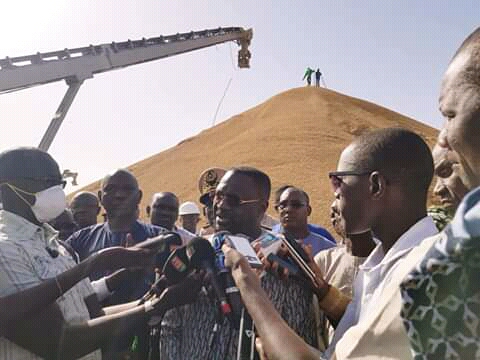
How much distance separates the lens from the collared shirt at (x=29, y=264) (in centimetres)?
245

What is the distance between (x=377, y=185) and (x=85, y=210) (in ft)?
16.6

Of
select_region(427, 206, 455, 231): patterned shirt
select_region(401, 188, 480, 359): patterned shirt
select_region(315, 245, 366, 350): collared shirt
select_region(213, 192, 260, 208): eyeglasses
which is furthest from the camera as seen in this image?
select_region(315, 245, 366, 350): collared shirt

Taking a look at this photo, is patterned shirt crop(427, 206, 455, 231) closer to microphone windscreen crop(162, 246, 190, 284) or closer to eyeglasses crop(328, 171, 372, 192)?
eyeglasses crop(328, 171, 372, 192)

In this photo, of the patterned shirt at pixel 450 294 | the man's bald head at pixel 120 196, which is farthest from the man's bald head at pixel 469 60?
the man's bald head at pixel 120 196

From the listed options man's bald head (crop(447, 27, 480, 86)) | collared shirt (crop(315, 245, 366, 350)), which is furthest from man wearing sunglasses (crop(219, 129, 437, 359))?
collared shirt (crop(315, 245, 366, 350))

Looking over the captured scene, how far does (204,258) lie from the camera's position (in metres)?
2.51

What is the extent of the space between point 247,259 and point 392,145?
0.73 metres

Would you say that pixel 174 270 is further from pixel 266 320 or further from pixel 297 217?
pixel 297 217

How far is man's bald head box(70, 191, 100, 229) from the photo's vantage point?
6.56m

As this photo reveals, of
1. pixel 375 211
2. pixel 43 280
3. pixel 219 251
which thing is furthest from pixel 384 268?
pixel 43 280

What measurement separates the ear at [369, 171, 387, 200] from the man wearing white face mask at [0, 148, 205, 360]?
96cm

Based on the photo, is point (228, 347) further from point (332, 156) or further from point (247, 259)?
point (332, 156)

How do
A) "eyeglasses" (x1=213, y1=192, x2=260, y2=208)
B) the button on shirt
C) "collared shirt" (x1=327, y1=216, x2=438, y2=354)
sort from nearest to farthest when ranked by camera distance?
"collared shirt" (x1=327, y1=216, x2=438, y2=354) → "eyeglasses" (x1=213, y1=192, x2=260, y2=208) → the button on shirt

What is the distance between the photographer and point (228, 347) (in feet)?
8.74
